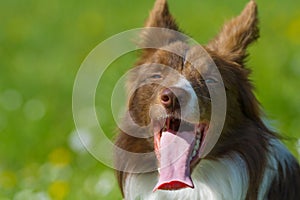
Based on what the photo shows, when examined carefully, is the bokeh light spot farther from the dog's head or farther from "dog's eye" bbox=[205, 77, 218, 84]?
"dog's eye" bbox=[205, 77, 218, 84]

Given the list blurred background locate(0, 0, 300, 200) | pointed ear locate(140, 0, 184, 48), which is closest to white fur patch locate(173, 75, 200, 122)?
pointed ear locate(140, 0, 184, 48)

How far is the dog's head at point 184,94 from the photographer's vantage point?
251 inches

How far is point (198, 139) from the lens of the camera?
255 inches

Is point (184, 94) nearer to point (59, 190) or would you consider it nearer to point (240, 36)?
point (240, 36)

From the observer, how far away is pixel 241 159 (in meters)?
6.70

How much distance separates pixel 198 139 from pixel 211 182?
0.37m

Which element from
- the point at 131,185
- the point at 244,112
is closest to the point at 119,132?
the point at 131,185

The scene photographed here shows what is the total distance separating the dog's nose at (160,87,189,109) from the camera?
6219 millimetres

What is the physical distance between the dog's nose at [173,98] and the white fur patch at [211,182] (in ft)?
1.89

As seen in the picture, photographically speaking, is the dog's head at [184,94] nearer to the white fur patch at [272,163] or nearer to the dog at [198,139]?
the dog at [198,139]

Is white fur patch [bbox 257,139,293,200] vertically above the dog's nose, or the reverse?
the dog's nose

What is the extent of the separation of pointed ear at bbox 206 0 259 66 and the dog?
0.03 m

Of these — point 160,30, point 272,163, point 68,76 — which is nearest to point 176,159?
point 272,163

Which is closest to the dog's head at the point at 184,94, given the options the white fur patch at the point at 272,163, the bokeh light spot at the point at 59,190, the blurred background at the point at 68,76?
the white fur patch at the point at 272,163
